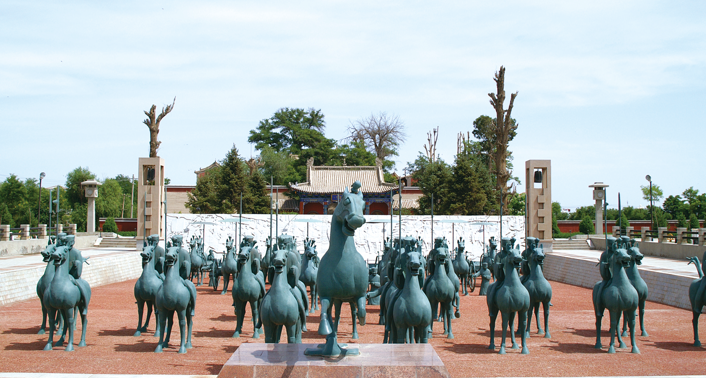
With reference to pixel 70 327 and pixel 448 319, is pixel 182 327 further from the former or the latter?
pixel 448 319

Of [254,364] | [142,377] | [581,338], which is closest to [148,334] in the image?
[142,377]

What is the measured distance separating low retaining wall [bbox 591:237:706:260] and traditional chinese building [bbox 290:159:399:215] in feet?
56.7

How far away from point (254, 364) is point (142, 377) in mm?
2378

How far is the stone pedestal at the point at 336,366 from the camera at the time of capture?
6.11 metres

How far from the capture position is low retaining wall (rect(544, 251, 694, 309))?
49.5ft

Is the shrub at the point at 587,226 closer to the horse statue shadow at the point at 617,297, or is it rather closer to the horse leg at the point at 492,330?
the horse statue shadow at the point at 617,297

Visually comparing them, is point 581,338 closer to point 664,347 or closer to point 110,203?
point 664,347

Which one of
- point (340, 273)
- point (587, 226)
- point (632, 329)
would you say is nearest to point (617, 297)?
point (632, 329)

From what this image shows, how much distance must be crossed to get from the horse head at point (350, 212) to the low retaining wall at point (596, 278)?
11833 millimetres

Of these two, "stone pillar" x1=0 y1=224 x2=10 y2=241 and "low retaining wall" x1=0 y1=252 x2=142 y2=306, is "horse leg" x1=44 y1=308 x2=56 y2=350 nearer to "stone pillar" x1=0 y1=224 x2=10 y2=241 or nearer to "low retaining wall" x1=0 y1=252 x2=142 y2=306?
"low retaining wall" x1=0 y1=252 x2=142 y2=306

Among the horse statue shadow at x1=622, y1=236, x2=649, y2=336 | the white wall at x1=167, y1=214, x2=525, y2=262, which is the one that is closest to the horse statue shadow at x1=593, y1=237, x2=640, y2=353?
the horse statue shadow at x1=622, y1=236, x2=649, y2=336

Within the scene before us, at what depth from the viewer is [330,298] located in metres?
6.59

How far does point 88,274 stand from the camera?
1948 cm

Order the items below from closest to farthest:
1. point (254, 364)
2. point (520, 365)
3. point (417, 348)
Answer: point (254, 364) → point (417, 348) → point (520, 365)
